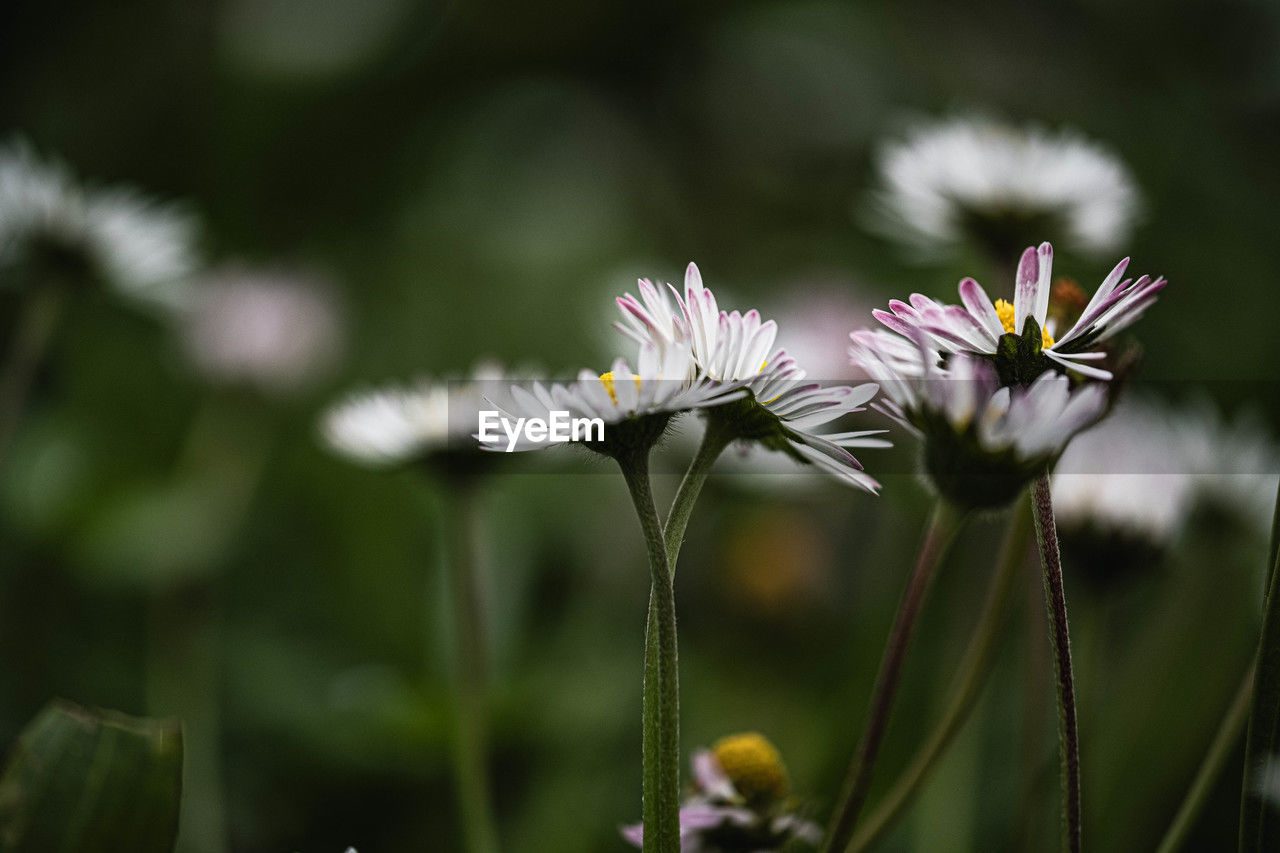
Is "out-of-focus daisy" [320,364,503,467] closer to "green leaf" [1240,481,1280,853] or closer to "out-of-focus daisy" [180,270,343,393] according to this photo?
"green leaf" [1240,481,1280,853]

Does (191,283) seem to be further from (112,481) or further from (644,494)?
(644,494)

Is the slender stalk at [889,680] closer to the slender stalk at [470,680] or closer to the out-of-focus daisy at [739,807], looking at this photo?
the out-of-focus daisy at [739,807]

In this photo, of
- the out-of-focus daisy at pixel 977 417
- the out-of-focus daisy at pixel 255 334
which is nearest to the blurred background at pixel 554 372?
the out-of-focus daisy at pixel 255 334

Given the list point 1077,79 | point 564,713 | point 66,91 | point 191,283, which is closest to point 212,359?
point 191,283

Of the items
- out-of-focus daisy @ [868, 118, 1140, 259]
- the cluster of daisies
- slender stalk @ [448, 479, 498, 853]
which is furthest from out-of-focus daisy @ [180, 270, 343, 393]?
out-of-focus daisy @ [868, 118, 1140, 259]

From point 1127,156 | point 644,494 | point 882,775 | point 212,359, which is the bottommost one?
point 882,775

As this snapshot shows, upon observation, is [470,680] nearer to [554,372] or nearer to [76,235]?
[76,235]
